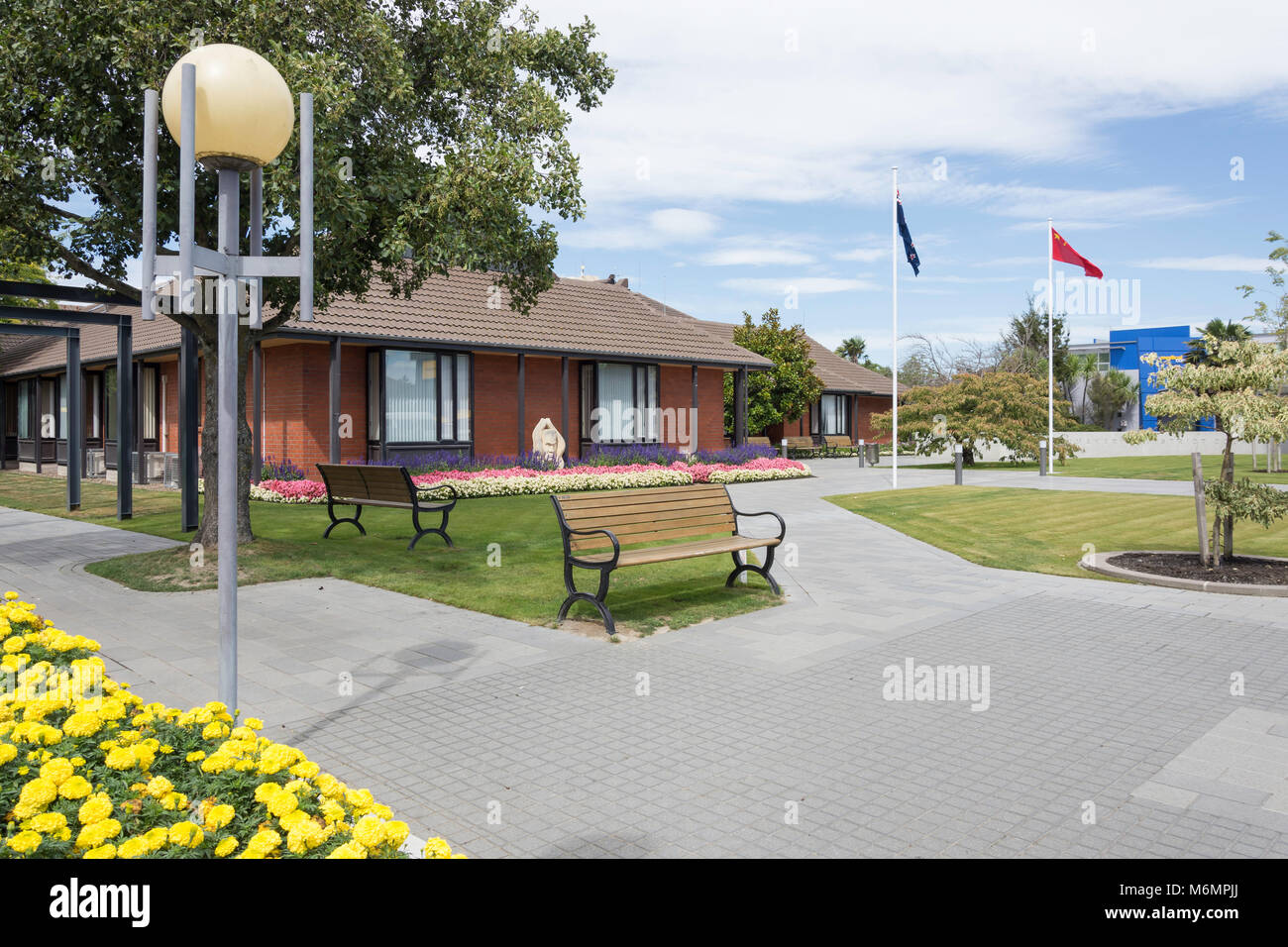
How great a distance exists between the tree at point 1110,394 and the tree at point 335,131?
5873 centimetres

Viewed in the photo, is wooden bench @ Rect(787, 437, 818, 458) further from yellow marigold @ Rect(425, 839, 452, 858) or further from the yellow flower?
the yellow flower

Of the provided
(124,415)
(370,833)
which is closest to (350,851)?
(370,833)

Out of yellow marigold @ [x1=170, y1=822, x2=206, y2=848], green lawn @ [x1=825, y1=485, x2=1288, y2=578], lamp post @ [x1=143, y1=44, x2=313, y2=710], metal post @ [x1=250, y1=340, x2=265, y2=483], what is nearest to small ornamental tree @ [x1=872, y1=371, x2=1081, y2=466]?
green lawn @ [x1=825, y1=485, x2=1288, y2=578]

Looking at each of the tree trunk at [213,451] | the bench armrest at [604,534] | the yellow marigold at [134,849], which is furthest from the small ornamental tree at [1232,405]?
the tree trunk at [213,451]

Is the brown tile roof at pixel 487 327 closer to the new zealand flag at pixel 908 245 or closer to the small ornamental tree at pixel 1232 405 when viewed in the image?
the new zealand flag at pixel 908 245

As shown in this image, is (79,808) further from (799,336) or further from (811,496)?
(799,336)

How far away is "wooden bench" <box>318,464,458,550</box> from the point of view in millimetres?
12891

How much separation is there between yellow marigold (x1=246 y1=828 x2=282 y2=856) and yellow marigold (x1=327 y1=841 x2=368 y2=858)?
0.18 metres

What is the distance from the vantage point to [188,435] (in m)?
14.9

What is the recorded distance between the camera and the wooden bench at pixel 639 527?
815cm

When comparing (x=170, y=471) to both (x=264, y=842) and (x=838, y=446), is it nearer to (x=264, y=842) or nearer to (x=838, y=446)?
(x=264, y=842)

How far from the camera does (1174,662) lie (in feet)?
22.5
